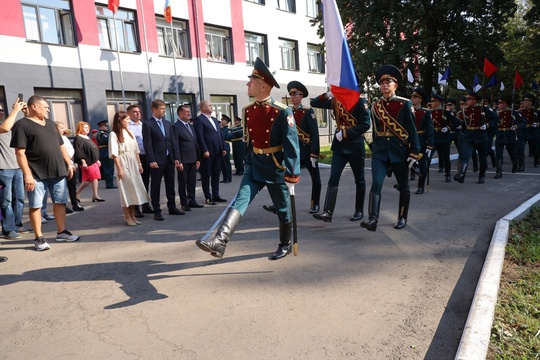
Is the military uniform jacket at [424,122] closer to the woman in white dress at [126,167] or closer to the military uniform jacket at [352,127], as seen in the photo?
the military uniform jacket at [352,127]

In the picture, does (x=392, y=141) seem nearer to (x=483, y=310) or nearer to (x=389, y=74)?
(x=389, y=74)

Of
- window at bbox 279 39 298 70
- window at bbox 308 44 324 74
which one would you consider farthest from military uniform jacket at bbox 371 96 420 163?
window at bbox 308 44 324 74

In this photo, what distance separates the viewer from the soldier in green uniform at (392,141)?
567 cm

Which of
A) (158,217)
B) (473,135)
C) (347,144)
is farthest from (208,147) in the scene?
(473,135)

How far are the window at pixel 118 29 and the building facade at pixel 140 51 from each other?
1.7 inches

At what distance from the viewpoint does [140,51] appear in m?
18.2

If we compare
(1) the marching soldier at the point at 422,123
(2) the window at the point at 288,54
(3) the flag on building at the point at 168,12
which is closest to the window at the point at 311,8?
(2) the window at the point at 288,54

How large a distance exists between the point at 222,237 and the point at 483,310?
230 centimetres

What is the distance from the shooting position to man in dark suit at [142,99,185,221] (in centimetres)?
716

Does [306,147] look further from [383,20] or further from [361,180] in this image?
[383,20]

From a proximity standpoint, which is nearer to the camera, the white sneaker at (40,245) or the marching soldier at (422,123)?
the white sneaker at (40,245)

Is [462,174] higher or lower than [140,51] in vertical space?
lower

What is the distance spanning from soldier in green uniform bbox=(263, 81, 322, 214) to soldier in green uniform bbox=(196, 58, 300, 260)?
2.05 m

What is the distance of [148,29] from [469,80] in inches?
664
